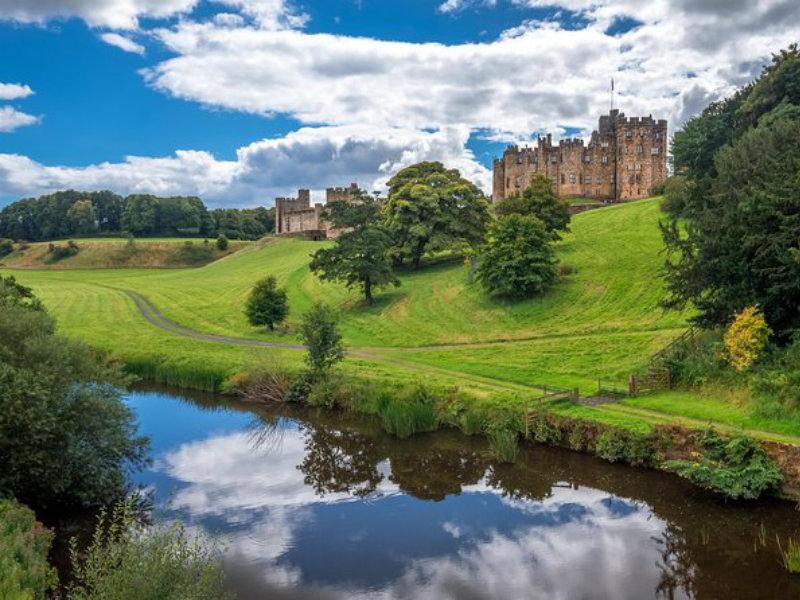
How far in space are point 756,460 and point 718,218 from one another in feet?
40.0

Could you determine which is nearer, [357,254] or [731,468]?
[731,468]

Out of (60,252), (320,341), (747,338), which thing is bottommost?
(320,341)

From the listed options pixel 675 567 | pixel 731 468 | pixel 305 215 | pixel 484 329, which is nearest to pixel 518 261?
pixel 484 329

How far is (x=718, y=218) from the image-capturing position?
27453 millimetres

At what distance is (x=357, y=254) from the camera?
4866 centimetres

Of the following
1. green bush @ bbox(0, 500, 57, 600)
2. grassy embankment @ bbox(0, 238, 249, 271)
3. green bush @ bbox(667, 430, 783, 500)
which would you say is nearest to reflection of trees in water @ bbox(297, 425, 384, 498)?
green bush @ bbox(0, 500, 57, 600)

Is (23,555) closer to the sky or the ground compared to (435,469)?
closer to the sky

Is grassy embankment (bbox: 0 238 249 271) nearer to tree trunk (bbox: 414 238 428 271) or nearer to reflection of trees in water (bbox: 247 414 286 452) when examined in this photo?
tree trunk (bbox: 414 238 428 271)

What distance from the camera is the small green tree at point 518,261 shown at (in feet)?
140

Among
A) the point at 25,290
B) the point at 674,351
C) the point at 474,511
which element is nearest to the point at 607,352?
the point at 674,351

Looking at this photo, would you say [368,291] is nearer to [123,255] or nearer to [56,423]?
[56,423]

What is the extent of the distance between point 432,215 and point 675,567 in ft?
142

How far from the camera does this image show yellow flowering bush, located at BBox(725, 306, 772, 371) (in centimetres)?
2388

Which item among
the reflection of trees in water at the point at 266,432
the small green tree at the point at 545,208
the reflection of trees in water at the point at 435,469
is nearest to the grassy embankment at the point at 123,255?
the small green tree at the point at 545,208
